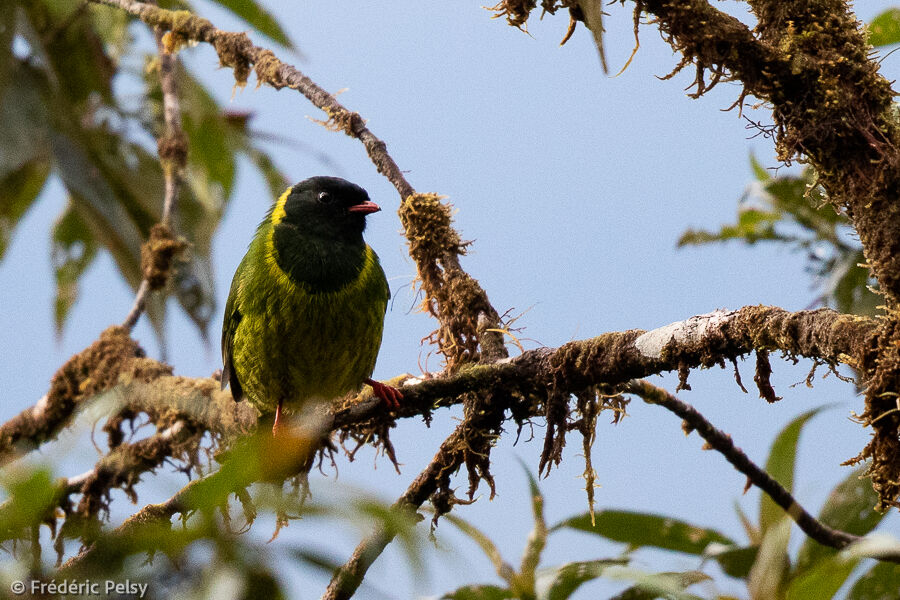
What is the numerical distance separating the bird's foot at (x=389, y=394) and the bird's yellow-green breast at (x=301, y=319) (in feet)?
1.59

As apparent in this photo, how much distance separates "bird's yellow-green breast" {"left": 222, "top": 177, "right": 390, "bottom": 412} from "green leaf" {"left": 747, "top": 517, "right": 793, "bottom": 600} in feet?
5.88

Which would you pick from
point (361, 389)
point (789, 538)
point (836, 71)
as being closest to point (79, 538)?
point (836, 71)

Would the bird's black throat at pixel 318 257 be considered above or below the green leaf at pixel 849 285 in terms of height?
above

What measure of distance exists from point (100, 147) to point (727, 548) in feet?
16.1

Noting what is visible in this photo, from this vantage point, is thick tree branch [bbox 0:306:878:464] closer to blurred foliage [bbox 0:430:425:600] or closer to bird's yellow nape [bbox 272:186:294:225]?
bird's yellow nape [bbox 272:186:294:225]

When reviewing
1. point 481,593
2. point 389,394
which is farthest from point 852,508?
point 389,394

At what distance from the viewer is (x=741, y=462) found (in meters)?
3.20

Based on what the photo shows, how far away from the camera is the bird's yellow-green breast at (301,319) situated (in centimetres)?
370

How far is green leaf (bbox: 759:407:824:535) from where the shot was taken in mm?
3898

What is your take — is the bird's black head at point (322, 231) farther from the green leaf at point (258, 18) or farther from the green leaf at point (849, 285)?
the green leaf at point (849, 285)

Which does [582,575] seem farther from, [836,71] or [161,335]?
[161,335]

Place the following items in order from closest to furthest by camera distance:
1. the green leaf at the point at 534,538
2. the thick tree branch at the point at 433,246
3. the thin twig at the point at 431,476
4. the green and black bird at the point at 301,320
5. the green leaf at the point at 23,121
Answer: the thin twig at the point at 431,476 < the thick tree branch at the point at 433,246 < the green leaf at the point at 534,538 < the green and black bird at the point at 301,320 < the green leaf at the point at 23,121

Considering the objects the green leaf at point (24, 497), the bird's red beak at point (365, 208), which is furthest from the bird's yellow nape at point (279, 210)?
the green leaf at point (24, 497)

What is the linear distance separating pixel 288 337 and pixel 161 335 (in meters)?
2.49
